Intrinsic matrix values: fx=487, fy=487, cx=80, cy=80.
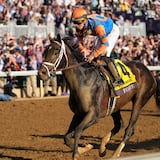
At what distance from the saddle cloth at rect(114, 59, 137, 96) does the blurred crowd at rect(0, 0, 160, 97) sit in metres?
6.47

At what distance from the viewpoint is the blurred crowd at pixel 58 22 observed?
15.7 metres

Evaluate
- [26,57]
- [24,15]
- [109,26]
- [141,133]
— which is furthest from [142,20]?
[109,26]

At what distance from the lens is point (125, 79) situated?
777 centimetres

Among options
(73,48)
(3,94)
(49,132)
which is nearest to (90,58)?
(73,48)

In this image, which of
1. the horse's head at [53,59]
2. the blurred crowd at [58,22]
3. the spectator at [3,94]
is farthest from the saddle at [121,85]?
the spectator at [3,94]

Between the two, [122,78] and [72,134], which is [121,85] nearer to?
[122,78]

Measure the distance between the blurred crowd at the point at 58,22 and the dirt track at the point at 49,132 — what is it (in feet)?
5.49

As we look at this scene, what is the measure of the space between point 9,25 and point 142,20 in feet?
26.4

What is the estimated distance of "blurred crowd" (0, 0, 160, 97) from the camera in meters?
15.7

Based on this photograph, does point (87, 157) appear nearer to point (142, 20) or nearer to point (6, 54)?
point (6, 54)

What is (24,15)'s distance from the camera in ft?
62.8

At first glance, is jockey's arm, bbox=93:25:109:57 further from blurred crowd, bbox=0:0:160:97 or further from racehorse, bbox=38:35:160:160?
blurred crowd, bbox=0:0:160:97

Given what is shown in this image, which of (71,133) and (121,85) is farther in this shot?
(121,85)

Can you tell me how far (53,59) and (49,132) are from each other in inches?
134
